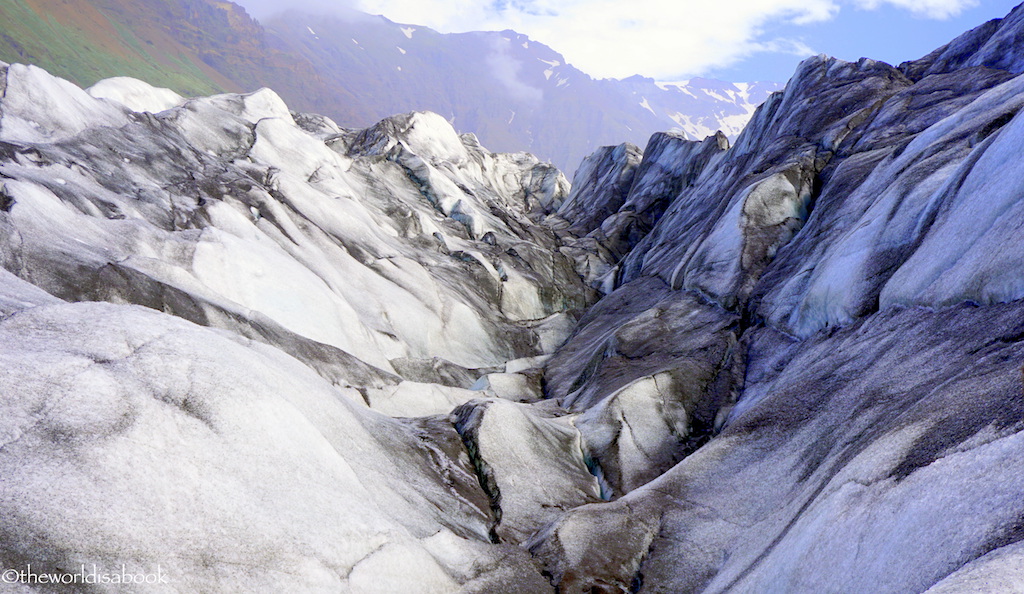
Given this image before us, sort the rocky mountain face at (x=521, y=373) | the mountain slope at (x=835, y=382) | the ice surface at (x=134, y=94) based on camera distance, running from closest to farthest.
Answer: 1. the mountain slope at (x=835, y=382)
2. the rocky mountain face at (x=521, y=373)
3. the ice surface at (x=134, y=94)

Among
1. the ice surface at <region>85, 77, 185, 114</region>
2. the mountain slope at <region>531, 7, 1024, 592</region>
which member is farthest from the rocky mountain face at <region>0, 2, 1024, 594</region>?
the ice surface at <region>85, 77, 185, 114</region>

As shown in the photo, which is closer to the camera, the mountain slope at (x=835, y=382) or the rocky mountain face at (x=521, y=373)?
the mountain slope at (x=835, y=382)

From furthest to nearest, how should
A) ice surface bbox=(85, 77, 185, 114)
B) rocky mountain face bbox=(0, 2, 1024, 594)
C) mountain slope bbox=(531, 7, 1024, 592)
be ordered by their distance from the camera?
1. ice surface bbox=(85, 77, 185, 114)
2. rocky mountain face bbox=(0, 2, 1024, 594)
3. mountain slope bbox=(531, 7, 1024, 592)

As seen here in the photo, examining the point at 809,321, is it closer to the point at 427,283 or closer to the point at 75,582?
the point at 75,582

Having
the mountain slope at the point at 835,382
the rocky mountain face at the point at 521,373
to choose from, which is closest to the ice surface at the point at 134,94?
the rocky mountain face at the point at 521,373

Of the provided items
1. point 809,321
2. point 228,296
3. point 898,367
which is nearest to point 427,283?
point 228,296

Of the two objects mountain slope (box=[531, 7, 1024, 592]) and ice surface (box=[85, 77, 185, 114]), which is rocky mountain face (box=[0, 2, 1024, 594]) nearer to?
mountain slope (box=[531, 7, 1024, 592])

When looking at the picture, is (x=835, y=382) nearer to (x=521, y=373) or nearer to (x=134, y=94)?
(x=521, y=373)

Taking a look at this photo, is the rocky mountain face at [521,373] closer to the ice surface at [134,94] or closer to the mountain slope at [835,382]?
the mountain slope at [835,382]

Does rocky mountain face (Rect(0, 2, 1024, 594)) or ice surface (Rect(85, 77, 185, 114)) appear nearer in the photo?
Result: rocky mountain face (Rect(0, 2, 1024, 594))
